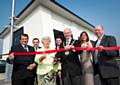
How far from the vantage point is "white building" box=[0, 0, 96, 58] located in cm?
935

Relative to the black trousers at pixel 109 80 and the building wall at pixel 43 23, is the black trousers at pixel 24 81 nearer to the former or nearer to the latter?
the black trousers at pixel 109 80

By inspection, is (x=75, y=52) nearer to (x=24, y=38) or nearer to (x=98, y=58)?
(x=98, y=58)

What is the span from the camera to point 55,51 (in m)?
4.38

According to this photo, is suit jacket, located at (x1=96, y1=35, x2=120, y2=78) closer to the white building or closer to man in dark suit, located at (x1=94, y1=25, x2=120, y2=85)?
man in dark suit, located at (x1=94, y1=25, x2=120, y2=85)

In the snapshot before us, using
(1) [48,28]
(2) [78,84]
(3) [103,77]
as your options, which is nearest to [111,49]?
(3) [103,77]

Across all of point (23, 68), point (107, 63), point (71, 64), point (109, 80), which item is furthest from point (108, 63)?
point (23, 68)

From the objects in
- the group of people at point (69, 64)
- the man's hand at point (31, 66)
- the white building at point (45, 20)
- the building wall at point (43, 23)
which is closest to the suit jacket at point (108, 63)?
the group of people at point (69, 64)

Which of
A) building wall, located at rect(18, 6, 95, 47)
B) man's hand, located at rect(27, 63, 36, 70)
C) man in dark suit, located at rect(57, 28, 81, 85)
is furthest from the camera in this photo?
building wall, located at rect(18, 6, 95, 47)

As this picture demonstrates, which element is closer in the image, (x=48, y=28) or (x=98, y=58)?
(x=98, y=58)

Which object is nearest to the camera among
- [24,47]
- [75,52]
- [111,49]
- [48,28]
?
[111,49]

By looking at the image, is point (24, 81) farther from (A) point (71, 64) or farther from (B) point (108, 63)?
(B) point (108, 63)

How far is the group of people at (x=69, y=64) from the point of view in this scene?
4098 mm

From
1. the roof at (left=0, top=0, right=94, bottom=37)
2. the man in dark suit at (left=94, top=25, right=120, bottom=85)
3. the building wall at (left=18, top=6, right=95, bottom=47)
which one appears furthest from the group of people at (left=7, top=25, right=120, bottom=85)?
the roof at (left=0, top=0, right=94, bottom=37)

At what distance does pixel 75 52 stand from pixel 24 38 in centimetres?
108
